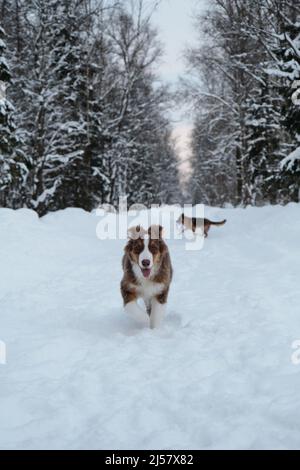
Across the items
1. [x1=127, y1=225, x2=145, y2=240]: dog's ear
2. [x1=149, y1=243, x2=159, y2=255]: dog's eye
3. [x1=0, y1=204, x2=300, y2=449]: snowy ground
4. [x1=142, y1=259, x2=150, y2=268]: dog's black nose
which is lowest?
[x1=0, y1=204, x2=300, y2=449]: snowy ground

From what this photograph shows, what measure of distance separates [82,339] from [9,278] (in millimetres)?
3437

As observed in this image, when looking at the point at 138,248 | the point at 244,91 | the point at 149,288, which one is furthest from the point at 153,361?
the point at 244,91

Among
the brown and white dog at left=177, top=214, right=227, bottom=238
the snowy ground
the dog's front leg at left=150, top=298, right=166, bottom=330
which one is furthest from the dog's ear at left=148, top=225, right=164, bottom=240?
the brown and white dog at left=177, top=214, right=227, bottom=238

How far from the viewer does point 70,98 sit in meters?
18.8

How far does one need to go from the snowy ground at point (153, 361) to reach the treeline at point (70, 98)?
7946 mm

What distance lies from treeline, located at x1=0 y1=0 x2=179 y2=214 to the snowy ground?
795 cm

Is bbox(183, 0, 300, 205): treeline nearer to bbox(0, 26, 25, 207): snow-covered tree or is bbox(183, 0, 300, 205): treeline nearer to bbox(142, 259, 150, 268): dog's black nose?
bbox(0, 26, 25, 207): snow-covered tree

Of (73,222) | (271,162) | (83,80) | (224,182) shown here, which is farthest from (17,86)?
(224,182)

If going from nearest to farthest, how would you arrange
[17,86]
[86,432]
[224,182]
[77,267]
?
[86,432], [77,267], [17,86], [224,182]

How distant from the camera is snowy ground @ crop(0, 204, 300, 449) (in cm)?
258

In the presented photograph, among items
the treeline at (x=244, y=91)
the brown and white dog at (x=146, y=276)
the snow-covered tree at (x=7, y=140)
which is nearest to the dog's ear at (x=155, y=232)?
the brown and white dog at (x=146, y=276)

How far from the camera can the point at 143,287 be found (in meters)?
4.88

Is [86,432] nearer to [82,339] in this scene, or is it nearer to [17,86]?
[82,339]

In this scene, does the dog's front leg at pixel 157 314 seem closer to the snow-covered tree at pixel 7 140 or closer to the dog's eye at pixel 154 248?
the dog's eye at pixel 154 248
